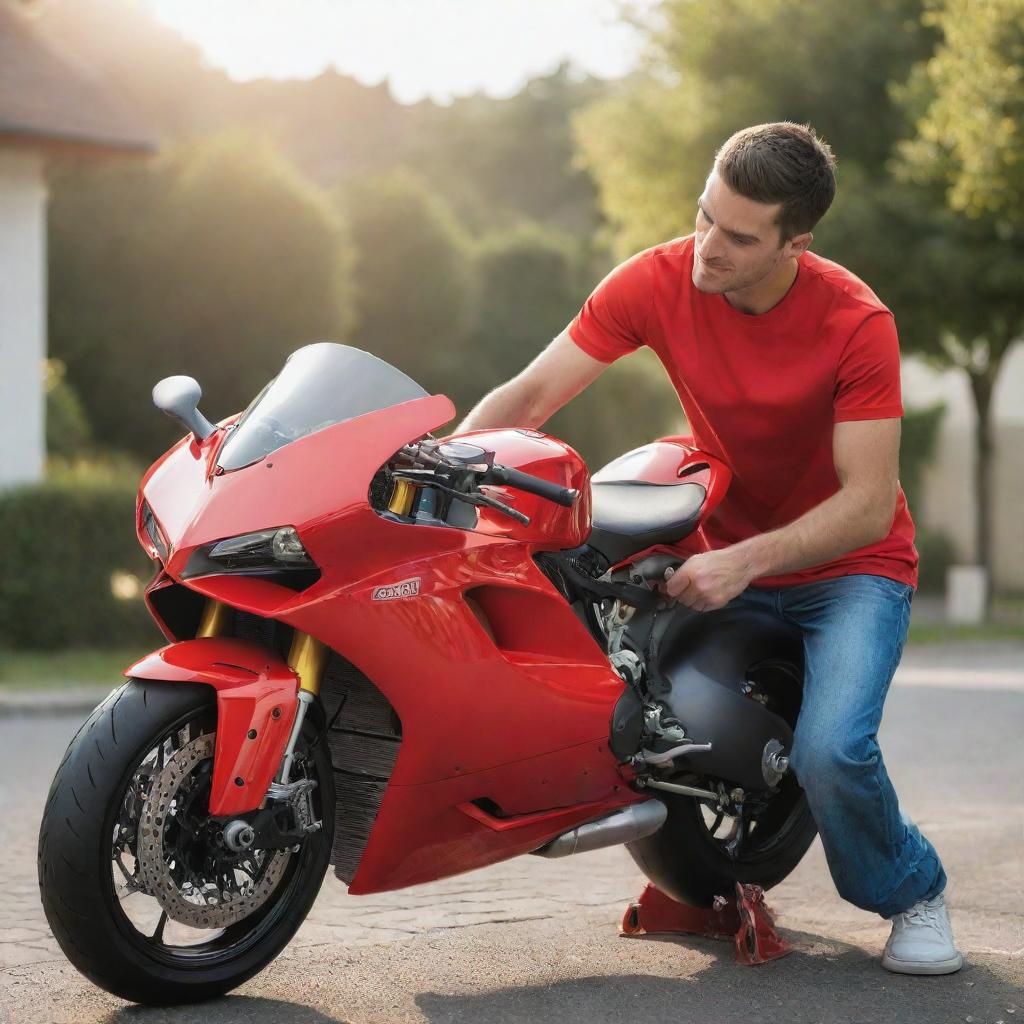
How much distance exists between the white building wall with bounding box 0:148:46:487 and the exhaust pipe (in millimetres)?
12088

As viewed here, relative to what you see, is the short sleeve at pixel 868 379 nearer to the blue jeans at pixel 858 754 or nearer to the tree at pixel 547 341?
the blue jeans at pixel 858 754

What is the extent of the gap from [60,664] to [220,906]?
30.0 ft

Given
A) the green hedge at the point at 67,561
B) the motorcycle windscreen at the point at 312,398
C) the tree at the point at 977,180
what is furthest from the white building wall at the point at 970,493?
the motorcycle windscreen at the point at 312,398

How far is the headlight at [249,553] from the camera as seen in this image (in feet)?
11.1

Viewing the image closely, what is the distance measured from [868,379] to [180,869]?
1910mm

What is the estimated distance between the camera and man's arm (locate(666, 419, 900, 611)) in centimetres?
402

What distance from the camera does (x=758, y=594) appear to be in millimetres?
4430

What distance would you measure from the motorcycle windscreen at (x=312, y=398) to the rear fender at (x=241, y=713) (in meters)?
0.41

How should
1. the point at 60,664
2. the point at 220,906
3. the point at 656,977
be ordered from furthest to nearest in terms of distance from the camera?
1. the point at 60,664
2. the point at 656,977
3. the point at 220,906

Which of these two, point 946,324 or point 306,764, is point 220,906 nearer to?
point 306,764

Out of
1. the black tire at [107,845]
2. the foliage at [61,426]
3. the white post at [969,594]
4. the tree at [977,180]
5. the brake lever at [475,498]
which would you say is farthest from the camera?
the foliage at [61,426]

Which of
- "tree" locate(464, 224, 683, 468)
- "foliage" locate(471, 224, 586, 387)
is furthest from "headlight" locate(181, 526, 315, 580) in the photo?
"foliage" locate(471, 224, 586, 387)

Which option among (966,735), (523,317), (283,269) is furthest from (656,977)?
(523,317)

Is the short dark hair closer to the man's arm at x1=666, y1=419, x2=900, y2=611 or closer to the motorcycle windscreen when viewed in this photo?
the man's arm at x1=666, y1=419, x2=900, y2=611
